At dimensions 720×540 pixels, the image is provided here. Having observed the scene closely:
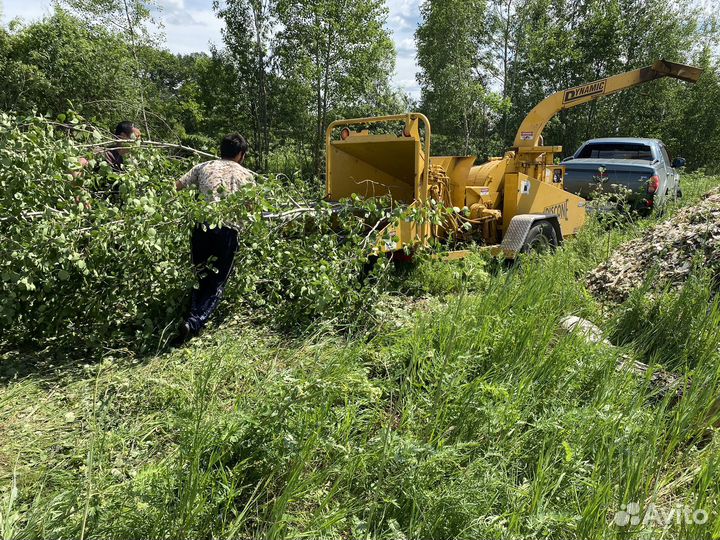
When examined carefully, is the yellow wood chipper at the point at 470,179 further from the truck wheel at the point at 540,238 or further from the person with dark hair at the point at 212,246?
the person with dark hair at the point at 212,246

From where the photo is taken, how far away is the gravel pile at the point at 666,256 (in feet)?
13.3

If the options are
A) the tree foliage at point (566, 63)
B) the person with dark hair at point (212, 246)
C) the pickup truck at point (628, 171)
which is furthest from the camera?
the tree foliage at point (566, 63)

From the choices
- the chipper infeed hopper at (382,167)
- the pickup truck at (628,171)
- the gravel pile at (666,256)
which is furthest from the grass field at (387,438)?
the pickup truck at (628,171)

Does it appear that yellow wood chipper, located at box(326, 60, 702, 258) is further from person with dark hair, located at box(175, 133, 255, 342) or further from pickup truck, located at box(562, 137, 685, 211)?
pickup truck, located at box(562, 137, 685, 211)

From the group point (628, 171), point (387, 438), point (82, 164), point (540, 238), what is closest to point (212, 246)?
point (82, 164)

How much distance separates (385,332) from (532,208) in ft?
11.2

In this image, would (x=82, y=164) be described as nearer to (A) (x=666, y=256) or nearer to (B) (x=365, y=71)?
(A) (x=666, y=256)

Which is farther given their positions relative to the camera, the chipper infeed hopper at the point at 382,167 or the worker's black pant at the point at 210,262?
the chipper infeed hopper at the point at 382,167

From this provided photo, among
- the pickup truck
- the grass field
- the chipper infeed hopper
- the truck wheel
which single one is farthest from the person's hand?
the pickup truck

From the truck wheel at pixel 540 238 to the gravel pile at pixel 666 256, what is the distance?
810mm

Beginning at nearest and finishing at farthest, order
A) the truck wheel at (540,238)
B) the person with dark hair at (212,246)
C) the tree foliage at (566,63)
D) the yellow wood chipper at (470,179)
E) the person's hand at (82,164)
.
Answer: the person's hand at (82,164), the person with dark hair at (212,246), the yellow wood chipper at (470,179), the truck wheel at (540,238), the tree foliage at (566,63)

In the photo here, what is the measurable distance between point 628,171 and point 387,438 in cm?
866

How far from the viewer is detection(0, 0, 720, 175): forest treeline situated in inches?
551

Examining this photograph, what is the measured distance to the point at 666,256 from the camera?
14.6 feet
